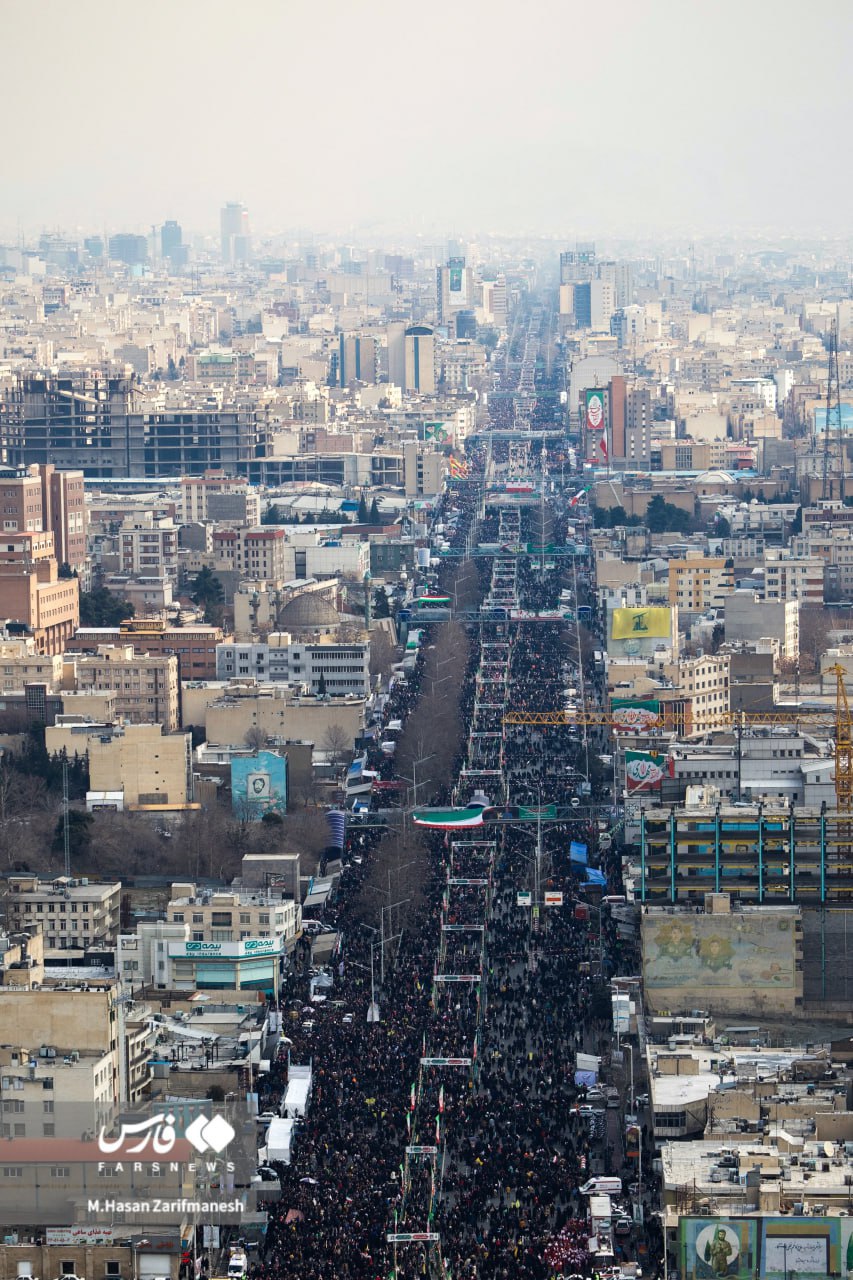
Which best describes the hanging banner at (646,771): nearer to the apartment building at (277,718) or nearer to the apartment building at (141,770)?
the apartment building at (141,770)

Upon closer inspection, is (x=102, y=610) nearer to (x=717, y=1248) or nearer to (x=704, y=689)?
(x=704, y=689)

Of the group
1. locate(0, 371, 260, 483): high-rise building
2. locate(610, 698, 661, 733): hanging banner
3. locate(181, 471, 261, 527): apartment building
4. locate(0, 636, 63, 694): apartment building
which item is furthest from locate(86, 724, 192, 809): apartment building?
locate(0, 371, 260, 483): high-rise building

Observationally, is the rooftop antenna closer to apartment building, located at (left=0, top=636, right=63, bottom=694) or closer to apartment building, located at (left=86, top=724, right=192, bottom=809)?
apartment building, located at (left=86, top=724, right=192, bottom=809)

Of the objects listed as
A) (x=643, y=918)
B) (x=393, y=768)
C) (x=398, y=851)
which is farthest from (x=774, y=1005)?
(x=393, y=768)

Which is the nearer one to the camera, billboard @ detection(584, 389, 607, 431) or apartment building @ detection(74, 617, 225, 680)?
apartment building @ detection(74, 617, 225, 680)

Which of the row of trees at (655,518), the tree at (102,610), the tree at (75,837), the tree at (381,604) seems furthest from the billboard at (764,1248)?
the row of trees at (655,518)

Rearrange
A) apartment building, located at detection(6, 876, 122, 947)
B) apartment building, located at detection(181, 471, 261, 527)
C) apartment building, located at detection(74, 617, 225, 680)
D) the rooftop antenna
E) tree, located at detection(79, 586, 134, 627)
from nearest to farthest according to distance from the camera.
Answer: apartment building, located at detection(6, 876, 122, 947) < the rooftop antenna < apartment building, located at detection(74, 617, 225, 680) < tree, located at detection(79, 586, 134, 627) < apartment building, located at detection(181, 471, 261, 527)

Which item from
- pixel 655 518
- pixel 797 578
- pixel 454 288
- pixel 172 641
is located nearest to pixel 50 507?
pixel 797 578

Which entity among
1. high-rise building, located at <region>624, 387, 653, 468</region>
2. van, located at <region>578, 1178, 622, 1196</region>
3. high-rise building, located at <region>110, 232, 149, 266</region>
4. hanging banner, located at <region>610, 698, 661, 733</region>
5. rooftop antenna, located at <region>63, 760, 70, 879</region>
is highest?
van, located at <region>578, 1178, 622, 1196</region>
